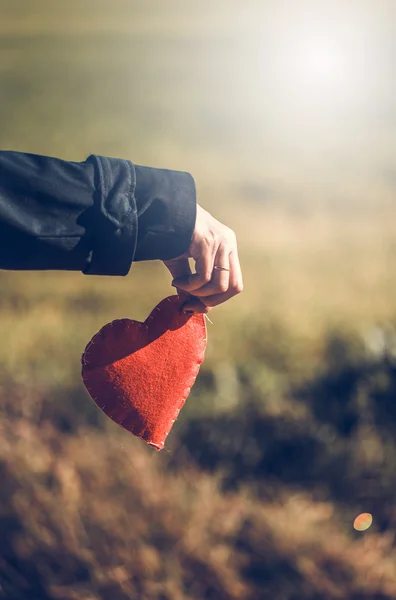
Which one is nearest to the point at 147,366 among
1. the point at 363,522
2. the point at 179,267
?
the point at 179,267

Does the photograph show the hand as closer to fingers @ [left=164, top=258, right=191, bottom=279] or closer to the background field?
fingers @ [left=164, top=258, right=191, bottom=279]

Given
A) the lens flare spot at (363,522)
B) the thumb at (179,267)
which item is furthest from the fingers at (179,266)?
the lens flare spot at (363,522)

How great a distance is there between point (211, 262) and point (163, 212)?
2.6 inches

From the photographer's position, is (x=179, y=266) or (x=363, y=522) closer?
(x=179, y=266)

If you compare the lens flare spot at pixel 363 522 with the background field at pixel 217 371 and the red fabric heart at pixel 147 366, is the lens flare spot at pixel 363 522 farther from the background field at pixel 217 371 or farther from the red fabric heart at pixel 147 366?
the red fabric heart at pixel 147 366

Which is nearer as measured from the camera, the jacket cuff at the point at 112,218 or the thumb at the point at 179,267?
the jacket cuff at the point at 112,218

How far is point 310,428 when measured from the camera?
1071 mm

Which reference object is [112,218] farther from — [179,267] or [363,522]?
[363,522]

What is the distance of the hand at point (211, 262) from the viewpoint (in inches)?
24.1

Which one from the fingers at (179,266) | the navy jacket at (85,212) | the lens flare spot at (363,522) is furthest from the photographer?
the lens flare spot at (363,522)

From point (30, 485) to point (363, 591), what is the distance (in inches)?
21.0

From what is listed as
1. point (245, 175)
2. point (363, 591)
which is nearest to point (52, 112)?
point (245, 175)

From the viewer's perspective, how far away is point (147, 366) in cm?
65

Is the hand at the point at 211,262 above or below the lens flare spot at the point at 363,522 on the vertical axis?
above
